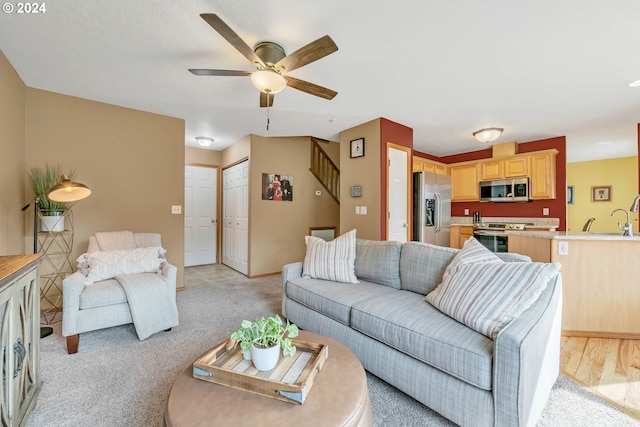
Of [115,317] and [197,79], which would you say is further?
[197,79]

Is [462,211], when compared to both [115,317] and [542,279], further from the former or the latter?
[115,317]

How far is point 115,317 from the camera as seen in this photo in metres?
Answer: 2.28

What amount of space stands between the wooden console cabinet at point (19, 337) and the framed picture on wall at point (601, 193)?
9.12m

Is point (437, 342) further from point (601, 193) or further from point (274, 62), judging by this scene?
point (601, 193)

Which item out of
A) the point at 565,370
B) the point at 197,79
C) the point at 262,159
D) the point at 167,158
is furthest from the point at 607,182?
the point at 167,158

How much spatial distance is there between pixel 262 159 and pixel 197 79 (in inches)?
81.5

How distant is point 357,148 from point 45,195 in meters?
3.58

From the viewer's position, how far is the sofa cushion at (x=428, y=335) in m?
1.30

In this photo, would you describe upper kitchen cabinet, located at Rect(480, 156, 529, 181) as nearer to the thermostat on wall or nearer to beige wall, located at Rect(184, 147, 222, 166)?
the thermostat on wall

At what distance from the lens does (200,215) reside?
5.57 m

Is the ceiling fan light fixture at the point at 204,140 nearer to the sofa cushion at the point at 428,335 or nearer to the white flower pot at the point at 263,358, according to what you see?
the sofa cushion at the point at 428,335

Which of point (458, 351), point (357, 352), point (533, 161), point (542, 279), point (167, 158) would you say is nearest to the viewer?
point (458, 351)

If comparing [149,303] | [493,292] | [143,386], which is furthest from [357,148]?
[143,386]

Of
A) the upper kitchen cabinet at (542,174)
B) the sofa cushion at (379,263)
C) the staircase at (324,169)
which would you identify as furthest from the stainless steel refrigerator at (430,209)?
the sofa cushion at (379,263)
